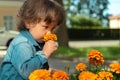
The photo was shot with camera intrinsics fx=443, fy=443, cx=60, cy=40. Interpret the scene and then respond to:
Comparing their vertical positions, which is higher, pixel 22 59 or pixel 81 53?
pixel 22 59

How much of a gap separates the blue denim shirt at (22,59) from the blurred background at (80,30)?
1.78m

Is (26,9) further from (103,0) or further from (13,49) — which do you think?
(103,0)

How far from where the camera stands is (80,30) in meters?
52.2

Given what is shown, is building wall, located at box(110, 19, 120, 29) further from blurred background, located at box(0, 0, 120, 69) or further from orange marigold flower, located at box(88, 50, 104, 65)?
orange marigold flower, located at box(88, 50, 104, 65)

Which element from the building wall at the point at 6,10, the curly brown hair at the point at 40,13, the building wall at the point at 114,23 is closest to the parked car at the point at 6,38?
the building wall at the point at 6,10

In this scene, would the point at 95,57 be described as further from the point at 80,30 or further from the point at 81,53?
the point at 80,30

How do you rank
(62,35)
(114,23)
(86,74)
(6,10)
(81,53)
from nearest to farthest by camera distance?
(86,74) < (81,53) < (62,35) < (6,10) < (114,23)

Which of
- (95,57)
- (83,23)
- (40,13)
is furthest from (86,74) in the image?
(83,23)

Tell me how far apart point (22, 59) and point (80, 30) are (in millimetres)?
49319

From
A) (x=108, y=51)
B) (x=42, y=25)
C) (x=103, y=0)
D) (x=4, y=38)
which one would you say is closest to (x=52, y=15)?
(x=42, y=25)

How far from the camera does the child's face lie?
3.12 metres

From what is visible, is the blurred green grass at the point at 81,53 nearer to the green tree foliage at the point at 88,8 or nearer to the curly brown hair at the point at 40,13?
the curly brown hair at the point at 40,13

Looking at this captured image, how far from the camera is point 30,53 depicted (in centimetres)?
305

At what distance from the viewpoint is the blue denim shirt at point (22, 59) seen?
118 inches
